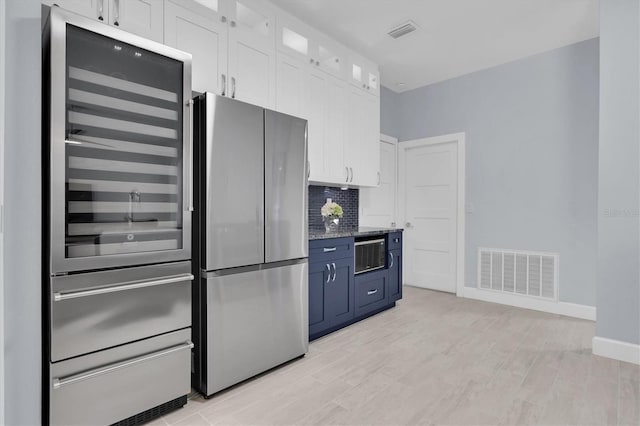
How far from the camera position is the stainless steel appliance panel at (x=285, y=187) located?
7.87ft

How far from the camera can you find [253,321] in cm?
230

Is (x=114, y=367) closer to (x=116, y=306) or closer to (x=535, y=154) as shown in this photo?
(x=116, y=306)

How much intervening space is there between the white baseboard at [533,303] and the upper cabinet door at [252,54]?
138 inches

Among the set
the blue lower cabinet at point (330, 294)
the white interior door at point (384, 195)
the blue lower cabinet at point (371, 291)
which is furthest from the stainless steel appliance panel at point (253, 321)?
the white interior door at point (384, 195)

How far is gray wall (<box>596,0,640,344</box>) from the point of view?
2674 millimetres

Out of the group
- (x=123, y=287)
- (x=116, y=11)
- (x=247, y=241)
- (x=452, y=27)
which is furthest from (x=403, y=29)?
(x=123, y=287)

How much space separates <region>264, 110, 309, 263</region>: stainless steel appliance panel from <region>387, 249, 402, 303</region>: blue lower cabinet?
1602mm

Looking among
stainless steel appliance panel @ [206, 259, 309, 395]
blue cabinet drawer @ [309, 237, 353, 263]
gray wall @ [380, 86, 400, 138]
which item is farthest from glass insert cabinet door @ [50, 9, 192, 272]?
gray wall @ [380, 86, 400, 138]

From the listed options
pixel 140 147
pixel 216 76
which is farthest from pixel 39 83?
pixel 216 76

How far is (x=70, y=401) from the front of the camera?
1.61 meters

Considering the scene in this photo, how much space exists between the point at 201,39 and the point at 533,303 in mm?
4411

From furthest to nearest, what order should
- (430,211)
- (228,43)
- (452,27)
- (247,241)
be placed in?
1. (430,211)
2. (452,27)
3. (228,43)
4. (247,241)

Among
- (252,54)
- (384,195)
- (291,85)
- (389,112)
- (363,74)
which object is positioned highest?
(363,74)

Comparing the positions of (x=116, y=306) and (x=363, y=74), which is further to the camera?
(x=363, y=74)
